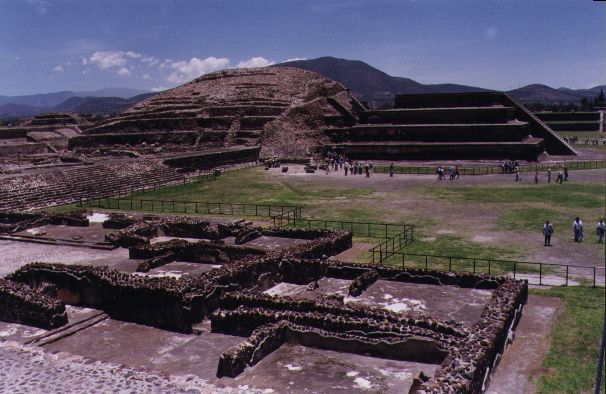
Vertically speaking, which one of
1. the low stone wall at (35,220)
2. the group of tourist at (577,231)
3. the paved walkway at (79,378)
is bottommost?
the paved walkway at (79,378)

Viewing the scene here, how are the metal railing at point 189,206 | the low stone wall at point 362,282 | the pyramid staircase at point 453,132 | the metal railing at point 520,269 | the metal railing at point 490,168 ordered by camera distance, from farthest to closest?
1. the pyramid staircase at point 453,132
2. the metal railing at point 490,168
3. the metal railing at point 189,206
4. the metal railing at point 520,269
5. the low stone wall at point 362,282

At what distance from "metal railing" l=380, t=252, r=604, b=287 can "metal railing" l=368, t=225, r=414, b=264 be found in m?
0.43

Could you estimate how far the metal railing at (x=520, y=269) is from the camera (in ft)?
63.0

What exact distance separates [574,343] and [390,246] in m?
11.2

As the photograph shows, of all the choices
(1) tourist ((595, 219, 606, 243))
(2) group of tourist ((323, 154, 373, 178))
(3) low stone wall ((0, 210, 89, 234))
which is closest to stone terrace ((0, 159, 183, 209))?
(3) low stone wall ((0, 210, 89, 234))

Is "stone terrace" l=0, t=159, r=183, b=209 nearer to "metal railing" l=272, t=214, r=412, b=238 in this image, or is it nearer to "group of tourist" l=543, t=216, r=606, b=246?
"metal railing" l=272, t=214, r=412, b=238

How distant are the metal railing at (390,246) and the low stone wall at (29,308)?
437 inches

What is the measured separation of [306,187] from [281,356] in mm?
30845

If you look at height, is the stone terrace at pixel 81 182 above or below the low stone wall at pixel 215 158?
below

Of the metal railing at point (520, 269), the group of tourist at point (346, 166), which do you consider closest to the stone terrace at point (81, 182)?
the group of tourist at point (346, 166)

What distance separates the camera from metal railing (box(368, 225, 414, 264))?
2262 centimetres

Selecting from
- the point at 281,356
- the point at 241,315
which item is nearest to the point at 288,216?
the point at 241,315

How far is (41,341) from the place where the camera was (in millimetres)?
14992

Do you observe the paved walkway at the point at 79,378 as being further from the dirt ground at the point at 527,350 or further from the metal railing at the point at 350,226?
the metal railing at the point at 350,226
